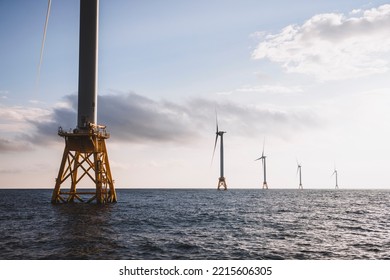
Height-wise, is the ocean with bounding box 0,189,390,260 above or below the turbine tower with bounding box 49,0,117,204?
below

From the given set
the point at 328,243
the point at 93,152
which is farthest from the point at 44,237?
the point at 93,152

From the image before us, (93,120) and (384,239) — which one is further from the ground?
(93,120)

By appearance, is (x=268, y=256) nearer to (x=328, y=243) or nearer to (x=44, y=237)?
(x=328, y=243)

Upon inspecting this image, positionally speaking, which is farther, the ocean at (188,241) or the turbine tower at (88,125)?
the turbine tower at (88,125)

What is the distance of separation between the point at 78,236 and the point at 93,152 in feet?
98.8

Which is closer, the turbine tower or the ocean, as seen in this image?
the ocean

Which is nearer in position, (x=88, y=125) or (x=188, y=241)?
(x=188, y=241)

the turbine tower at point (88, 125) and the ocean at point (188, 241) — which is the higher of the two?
the turbine tower at point (88, 125)

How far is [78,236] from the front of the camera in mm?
29375

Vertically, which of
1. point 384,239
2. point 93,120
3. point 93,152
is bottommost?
point 384,239
